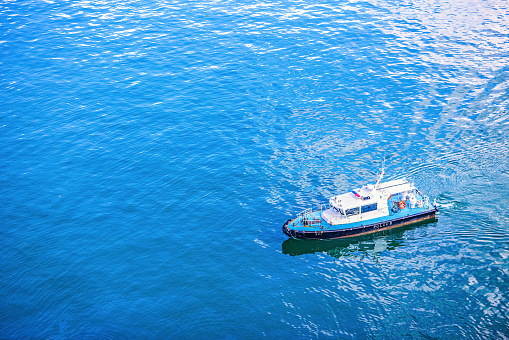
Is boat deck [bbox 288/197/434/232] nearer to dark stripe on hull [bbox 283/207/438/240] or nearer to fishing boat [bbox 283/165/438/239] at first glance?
fishing boat [bbox 283/165/438/239]

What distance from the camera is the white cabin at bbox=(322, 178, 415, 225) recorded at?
6044cm

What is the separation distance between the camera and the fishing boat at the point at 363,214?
5978 cm

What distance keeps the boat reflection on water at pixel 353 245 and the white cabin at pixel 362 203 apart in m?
2.58

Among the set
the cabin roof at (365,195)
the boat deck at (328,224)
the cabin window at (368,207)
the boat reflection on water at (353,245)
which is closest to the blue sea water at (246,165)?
the boat reflection on water at (353,245)

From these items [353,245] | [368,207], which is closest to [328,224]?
[353,245]

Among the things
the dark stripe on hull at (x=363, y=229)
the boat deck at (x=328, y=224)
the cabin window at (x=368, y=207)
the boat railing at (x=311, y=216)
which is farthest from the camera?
the cabin window at (x=368, y=207)

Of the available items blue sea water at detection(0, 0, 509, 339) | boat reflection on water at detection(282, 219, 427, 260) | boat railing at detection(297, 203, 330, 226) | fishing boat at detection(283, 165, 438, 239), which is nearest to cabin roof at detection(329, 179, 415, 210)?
fishing boat at detection(283, 165, 438, 239)

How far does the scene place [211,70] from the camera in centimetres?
9569

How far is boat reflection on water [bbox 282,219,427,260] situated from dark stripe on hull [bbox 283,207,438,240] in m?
0.64

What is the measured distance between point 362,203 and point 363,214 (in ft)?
6.21

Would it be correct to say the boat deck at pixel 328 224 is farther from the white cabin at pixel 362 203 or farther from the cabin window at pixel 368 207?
the cabin window at pixel 368 207

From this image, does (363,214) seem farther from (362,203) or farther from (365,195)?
(365,195)

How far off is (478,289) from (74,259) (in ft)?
159

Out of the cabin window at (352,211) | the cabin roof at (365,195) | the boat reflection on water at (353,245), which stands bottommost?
the boat reflection on water at (353,245)
